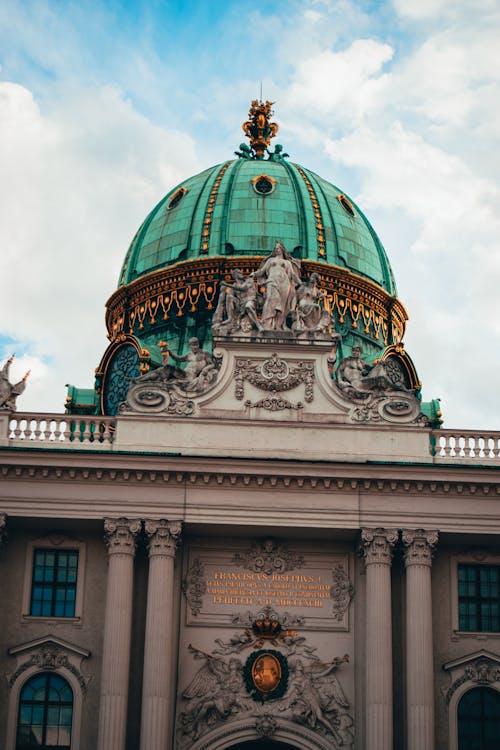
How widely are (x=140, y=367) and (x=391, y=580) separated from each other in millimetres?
10661

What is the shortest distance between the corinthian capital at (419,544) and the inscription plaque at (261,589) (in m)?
1.64

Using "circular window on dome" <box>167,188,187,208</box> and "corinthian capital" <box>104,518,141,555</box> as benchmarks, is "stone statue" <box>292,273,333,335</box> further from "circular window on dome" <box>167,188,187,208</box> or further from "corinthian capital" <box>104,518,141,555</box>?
"circular window on dome" <box>167,188,187,208</box>

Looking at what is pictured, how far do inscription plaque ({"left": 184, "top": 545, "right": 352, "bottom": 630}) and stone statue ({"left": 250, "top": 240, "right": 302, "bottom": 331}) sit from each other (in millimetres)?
5448

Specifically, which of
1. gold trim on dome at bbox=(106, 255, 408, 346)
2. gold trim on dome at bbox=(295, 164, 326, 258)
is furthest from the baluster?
gold trim on dome at bbox=(295, 164, 326, 258)

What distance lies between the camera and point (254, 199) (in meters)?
40.8

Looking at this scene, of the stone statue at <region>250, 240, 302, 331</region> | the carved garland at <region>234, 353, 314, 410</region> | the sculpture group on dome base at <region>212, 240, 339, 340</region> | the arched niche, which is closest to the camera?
the arched niche

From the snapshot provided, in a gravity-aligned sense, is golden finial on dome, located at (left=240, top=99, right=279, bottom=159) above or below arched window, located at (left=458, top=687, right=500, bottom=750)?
above

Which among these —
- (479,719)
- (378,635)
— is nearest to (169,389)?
(378,635)

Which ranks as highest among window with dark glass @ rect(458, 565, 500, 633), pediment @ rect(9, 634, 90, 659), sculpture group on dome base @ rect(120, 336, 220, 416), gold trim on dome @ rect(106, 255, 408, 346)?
gold trim on dome @ rect(106, 255, 408, 346)

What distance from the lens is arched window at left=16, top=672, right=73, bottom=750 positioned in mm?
29609

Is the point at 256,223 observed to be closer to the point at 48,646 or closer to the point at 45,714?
the point at 48,646

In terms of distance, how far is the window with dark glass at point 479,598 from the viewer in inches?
1219

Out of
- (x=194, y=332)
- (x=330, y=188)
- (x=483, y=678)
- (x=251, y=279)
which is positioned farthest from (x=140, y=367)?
(x=483, y=678)

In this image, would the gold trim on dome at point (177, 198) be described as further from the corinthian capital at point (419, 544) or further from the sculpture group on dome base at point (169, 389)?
the corinthian capital at point (419, 544)
